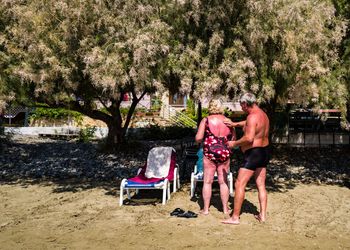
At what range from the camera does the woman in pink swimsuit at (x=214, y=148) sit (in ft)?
23.7

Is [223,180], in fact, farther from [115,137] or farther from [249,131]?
[115,137]

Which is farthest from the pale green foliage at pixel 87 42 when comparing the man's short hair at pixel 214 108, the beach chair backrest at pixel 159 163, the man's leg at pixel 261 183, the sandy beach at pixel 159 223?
the man's leg at pixel 261 183

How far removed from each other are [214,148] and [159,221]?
155 cm

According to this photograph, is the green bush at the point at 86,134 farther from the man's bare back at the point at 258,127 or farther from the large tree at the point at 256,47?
the man's bare back at the point at 258,127

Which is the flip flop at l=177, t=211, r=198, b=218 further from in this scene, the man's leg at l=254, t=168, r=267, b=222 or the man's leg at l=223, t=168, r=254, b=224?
the man's leg at l=254, t=168, r=267, b=222

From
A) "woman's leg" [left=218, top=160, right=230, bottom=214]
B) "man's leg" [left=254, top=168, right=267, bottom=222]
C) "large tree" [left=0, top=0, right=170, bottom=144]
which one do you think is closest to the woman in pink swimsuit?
"woman's leg" [left=218, top=160, right=230, bottom=214]

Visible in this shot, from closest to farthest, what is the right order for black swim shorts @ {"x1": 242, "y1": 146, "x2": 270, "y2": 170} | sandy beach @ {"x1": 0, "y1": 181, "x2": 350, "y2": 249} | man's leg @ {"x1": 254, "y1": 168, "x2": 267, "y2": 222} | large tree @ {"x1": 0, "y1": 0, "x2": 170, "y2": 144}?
1. sandy beach @ {"x1": 0, "y1": 181, "x2": 350, "y2": 249}
2. black swim shorts @ {"x1": 242, "y1": 146, "x2": 270, "y2": 170}
3. man's leg @ {"x1": 254, "y1": 168, "x2": 267, "y2": 222}
4. large tree @ {"x1": 0, "y1": 0, "x2": 170, "y2": 144}

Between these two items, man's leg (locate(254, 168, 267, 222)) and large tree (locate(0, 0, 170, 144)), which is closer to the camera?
man's leg (locate(254, 168, 267, 222))

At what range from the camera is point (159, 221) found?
705 centimetres

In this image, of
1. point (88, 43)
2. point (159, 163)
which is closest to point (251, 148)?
point (159, 163)

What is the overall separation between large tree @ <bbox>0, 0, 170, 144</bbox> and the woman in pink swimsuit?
4.53 feet

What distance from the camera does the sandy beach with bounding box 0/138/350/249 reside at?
19.7 feet

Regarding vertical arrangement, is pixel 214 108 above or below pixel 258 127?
above

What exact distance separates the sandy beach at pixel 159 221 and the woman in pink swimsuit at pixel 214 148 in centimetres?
51
